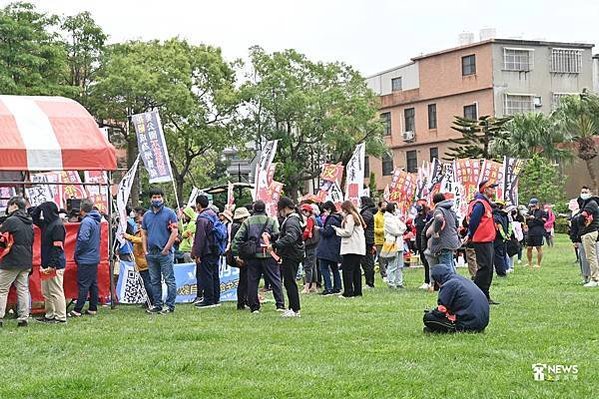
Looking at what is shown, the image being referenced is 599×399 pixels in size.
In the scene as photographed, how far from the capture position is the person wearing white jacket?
18.6 meters

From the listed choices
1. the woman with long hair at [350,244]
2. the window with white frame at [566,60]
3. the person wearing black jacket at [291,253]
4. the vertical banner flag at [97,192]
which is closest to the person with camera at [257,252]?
the person wearing black jacket at [291,253]

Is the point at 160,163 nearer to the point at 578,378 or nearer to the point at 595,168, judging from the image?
the point at 578,378

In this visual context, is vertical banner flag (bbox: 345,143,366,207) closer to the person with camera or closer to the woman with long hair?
the woman with long hair

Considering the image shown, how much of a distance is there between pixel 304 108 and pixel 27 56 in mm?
19856

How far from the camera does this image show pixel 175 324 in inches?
511

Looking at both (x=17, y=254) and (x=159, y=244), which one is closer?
(x=17, y=254)

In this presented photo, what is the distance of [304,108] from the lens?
52.0 metres

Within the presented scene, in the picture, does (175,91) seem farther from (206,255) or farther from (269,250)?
(269,250)

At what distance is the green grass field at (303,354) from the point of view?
8.04 meters

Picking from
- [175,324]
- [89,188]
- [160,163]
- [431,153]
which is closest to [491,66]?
[431,153]

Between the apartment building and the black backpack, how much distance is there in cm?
4710

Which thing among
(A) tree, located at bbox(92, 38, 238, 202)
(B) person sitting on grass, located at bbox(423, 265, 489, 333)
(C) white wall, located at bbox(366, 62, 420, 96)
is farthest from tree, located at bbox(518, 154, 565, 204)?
(B) person sitting on grass, located at bbox(423, 265, 489, 333)

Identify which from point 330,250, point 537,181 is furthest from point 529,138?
point 330,250

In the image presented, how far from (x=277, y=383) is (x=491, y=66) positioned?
52980 mm
